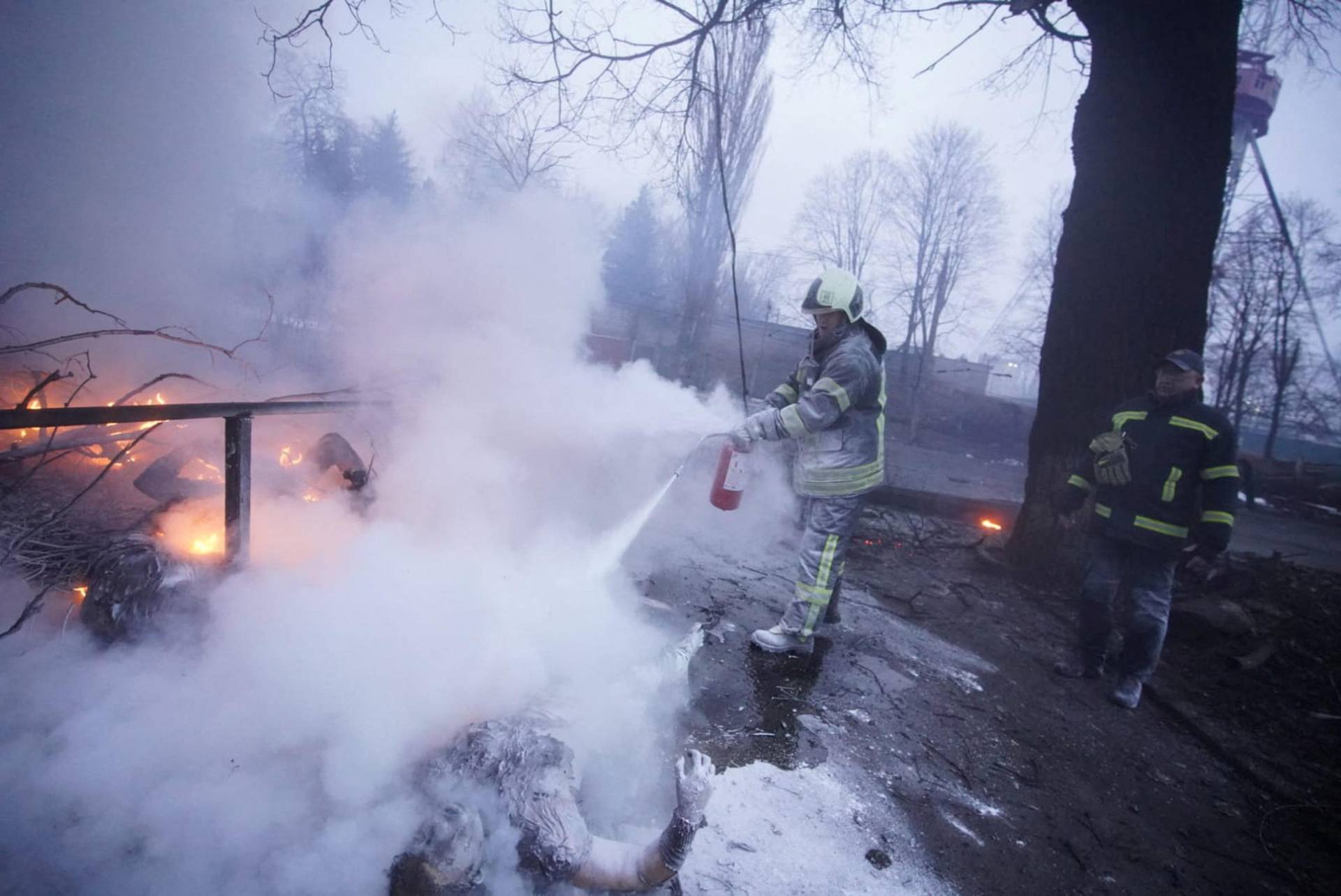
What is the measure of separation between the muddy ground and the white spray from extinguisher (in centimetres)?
45

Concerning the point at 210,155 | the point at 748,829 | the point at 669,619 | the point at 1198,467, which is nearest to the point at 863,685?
the point at 669,619

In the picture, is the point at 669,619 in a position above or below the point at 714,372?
below

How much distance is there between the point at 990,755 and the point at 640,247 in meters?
28.6

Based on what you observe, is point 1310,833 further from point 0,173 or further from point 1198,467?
point 0,173

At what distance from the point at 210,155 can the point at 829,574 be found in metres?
12.0

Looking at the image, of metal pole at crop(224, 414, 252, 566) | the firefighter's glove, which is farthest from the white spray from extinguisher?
the firefighter's glove

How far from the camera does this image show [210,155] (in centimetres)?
925

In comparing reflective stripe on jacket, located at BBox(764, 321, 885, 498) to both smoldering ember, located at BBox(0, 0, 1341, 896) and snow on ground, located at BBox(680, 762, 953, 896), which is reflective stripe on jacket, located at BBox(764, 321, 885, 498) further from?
snow on ground, located at BBox(680, 762, 953, 896)

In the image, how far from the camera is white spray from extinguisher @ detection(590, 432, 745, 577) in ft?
12.2

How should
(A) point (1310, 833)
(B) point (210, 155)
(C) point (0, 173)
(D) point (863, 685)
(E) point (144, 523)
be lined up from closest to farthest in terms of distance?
(A) point (1310, 833), (E) point (144, 523), (D) point (863, 685), (C) point (0, 173), (B) point (210, 155)

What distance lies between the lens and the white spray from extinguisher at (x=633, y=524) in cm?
371

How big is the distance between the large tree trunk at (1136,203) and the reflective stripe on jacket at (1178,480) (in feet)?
4.21

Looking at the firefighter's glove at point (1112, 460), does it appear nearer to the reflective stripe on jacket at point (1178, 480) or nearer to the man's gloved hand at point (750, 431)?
the reflective stripe on jacket at point (1178, 480)

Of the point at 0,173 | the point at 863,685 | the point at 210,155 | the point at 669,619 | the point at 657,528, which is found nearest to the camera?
the point at 863,685
